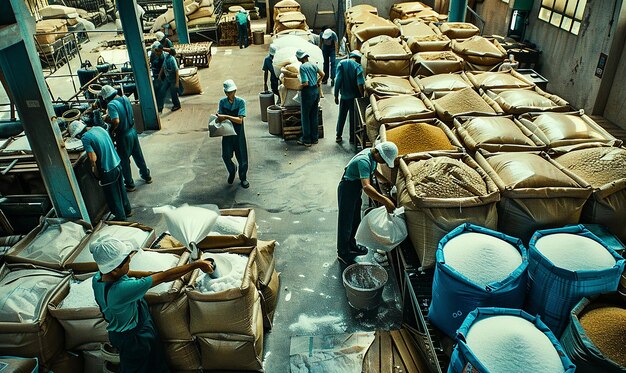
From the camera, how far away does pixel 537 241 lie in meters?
3.30

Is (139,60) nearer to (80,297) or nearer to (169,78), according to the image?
(169,78)

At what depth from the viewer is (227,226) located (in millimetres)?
4156

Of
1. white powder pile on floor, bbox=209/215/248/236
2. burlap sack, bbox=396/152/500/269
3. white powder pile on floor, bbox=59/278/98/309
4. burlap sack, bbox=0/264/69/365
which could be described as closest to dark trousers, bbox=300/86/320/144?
white powder pile on floor, bbox=209/215/248/236

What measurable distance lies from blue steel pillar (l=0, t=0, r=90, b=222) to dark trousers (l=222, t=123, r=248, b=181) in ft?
7.40

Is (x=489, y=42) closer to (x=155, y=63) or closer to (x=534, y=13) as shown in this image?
(x=534, y=13)

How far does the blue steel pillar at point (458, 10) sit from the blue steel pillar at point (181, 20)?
8074 mm

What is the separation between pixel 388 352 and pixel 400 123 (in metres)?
2.86

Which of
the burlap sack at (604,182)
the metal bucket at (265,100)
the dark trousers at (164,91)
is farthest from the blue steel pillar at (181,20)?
the burlap sack at (604,182)

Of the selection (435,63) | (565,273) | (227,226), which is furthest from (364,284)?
(435,63)

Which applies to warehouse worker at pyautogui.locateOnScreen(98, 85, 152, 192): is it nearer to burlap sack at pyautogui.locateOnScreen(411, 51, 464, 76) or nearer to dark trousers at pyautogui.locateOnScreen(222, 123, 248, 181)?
dark trousers at pyautogui.locateOnScreen(222, 123, 248, 181)

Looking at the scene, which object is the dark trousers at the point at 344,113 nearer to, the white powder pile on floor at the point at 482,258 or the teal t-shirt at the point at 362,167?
the teal t-shirt at the point at 362,167

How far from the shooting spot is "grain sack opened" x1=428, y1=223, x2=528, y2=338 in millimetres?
2936

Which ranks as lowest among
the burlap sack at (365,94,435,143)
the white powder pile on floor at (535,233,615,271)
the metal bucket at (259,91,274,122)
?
the metal bucket at (259,91,274,122)

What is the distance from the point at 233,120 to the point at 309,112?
1.90 meters
